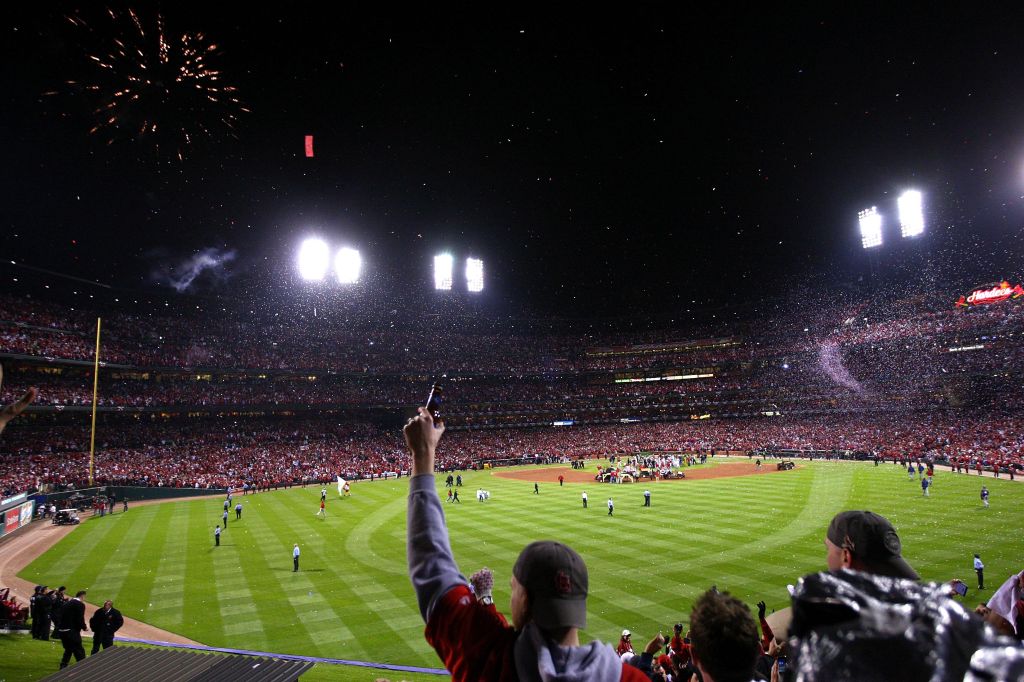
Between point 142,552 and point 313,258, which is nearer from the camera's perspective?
point 142,552

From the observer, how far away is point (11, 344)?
4466 cm

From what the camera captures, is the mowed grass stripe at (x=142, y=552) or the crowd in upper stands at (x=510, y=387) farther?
the crowd in upper stands at (x=510, y=387)

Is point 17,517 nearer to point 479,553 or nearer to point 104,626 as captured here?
point 104,626

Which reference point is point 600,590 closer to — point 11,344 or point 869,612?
point 869,612

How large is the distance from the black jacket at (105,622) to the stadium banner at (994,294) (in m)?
82.0

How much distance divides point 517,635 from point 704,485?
40.6 metres

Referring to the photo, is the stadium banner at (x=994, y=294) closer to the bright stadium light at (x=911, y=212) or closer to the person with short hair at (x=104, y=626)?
the bright stadium light at (x=911, y=212)

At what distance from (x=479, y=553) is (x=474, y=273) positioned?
51.3 meters

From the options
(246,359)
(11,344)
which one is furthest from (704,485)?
(11,344)

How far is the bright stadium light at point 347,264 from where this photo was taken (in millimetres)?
55656

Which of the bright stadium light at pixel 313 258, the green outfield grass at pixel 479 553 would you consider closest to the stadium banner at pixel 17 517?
the green outfield grass at pixel 479 553

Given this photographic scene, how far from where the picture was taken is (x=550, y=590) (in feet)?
7.15

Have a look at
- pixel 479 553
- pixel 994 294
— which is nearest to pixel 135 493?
pixel 479 553

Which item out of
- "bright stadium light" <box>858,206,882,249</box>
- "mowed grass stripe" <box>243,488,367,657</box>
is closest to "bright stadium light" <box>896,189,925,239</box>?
"bright stadium light" <box>858,206,882,249</box>
